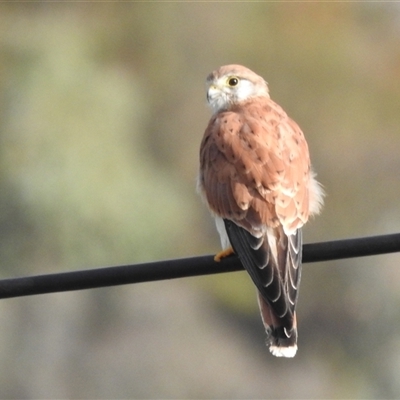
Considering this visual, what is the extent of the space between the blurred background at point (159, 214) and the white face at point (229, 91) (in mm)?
10481

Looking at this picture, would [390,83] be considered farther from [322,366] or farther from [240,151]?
[240,151]

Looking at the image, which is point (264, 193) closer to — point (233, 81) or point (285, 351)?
point (285, 351)

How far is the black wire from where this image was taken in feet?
10.5

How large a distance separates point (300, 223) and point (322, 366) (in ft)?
51.8

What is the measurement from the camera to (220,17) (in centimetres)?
3303

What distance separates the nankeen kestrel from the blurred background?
1105 centimetres

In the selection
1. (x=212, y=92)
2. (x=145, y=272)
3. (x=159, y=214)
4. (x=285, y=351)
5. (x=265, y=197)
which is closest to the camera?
(x=145, y=272)

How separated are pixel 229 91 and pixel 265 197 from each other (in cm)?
120

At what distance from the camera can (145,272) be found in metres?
3.25

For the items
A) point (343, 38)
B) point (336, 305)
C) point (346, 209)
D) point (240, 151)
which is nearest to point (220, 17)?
point (343, 38)

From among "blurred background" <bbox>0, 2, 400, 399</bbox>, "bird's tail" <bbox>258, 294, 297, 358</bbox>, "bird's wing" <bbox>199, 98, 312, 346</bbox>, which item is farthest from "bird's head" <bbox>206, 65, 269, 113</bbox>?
"blurred background" <bbox>0, 2, 400, 399</bbox>

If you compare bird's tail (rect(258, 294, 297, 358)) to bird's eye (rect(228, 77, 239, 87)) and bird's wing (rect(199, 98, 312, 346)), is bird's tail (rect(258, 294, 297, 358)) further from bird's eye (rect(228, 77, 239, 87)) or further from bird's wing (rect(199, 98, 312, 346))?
bird's eye (rect(228, 77, 239, 87))

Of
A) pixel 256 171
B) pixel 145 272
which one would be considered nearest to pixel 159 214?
pixel 256 171

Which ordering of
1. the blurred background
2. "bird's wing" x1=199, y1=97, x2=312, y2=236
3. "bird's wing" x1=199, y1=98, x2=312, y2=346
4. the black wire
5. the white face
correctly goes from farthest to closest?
the blurred background, the white face, "bird's wing" x1=199, y1=97, x2=312, y2=236, "bird's wing" x1=199, y1=98, x2=312, y2=346, the black wire
